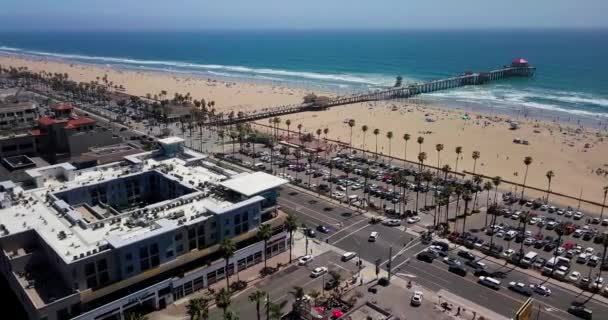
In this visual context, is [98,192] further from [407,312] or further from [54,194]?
[407,312]

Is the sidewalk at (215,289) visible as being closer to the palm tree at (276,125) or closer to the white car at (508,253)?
the white car at (508,253)

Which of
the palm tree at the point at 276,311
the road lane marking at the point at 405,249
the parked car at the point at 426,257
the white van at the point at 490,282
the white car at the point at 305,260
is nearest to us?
the palm tree at the point at 276,311

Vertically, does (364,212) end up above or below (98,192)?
below

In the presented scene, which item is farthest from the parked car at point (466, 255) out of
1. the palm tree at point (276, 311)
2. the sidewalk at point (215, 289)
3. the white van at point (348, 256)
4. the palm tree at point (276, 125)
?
the palm tree at point (276, 125)

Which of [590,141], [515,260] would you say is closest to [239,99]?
[590,141]

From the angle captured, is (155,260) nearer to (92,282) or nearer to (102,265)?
(102,265)
